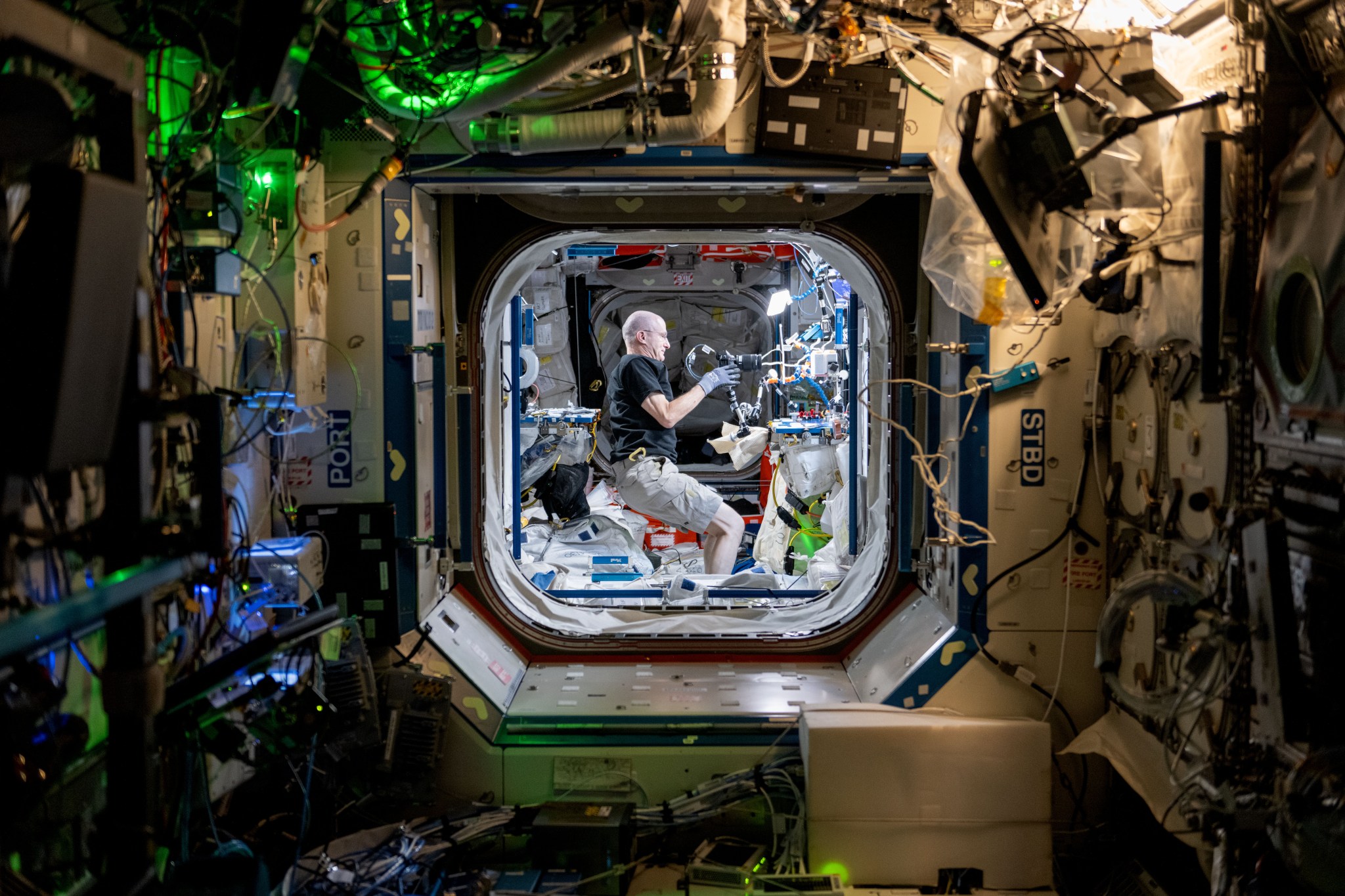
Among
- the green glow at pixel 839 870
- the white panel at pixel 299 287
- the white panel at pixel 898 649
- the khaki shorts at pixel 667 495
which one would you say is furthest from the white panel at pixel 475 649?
the khaki shorts at pixel 667 495

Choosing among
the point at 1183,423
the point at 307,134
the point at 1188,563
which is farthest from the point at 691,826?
the point at 307,134

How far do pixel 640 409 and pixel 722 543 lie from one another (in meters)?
1.08

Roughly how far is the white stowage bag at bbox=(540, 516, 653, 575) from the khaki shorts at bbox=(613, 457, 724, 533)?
76 centimetres

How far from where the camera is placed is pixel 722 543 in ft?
21.5

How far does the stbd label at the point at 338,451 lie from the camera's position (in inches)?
139

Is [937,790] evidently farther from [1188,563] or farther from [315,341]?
[315,341]

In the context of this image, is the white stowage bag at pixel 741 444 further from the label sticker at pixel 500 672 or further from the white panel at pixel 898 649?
the label sticker at pixel 500 672

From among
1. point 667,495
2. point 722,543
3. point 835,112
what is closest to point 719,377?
point 667,495

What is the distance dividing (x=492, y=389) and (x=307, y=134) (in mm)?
1631

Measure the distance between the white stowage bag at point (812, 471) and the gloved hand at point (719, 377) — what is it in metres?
0.88

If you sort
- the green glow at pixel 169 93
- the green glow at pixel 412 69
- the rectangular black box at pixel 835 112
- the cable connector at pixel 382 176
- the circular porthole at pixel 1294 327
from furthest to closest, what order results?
the rectangular black box at pixel 835 112
the cable connector at pixel 382 176
the green glow at pixel 412 69
the green glow at pixel 169 93
the circular porthole at pixel 1294 327

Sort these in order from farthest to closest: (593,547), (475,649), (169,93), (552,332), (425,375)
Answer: (552,332) → (593,547) → (475,649) → (425,375) → (169,93)

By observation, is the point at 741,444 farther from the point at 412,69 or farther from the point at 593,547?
the point at 412,69

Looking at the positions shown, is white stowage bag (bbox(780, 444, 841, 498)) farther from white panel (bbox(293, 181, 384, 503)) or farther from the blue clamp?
white panel (bbox(293, 181, 384, 503))
